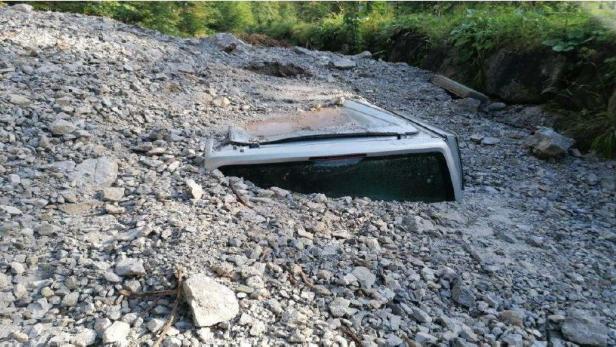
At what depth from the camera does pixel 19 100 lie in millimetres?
4520

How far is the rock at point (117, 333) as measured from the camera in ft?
7.79

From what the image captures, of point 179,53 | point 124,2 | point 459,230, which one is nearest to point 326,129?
point 459,230

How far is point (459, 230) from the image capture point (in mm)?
3738

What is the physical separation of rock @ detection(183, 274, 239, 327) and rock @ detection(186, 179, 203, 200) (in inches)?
35.0

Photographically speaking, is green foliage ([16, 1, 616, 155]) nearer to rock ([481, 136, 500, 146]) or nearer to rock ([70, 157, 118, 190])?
rock ([481, 136, 500, 146])

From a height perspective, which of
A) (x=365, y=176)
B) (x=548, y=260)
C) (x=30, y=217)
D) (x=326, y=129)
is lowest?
(x=548, y=260)

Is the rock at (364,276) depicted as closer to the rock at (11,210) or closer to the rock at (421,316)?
the rock at (421,316)

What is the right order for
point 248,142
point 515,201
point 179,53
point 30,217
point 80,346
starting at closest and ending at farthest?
1. point 80,346
2. point 30,217
3. point 248,142
4. point 515,201
5. point 179,53

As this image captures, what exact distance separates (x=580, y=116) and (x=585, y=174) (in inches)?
42.6

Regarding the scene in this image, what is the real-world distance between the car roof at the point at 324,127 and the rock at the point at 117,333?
59.3 inches

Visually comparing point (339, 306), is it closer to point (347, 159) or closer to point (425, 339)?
point (425, 339)

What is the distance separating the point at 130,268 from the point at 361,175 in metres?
1.68

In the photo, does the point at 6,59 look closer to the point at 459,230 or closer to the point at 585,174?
the point at 459,230

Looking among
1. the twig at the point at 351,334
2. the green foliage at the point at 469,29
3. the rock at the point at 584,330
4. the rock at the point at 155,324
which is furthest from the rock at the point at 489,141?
the rock at the point at 155,324
